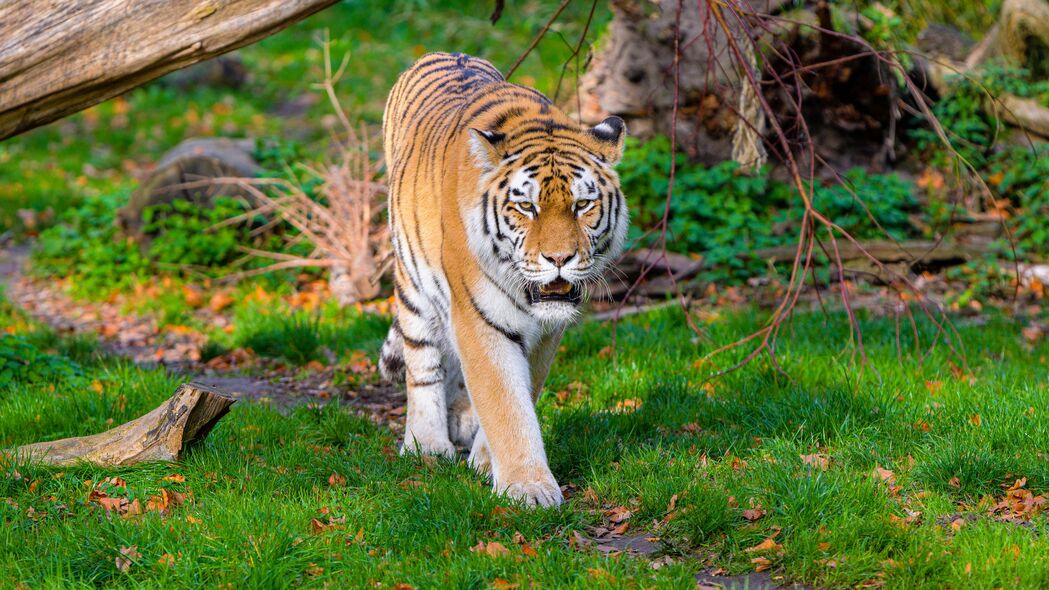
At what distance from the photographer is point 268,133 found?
12.5 metres

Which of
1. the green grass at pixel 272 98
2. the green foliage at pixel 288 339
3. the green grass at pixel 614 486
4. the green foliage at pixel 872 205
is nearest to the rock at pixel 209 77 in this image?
the green grass at pixel 272 98

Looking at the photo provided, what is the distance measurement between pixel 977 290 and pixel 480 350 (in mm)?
4722

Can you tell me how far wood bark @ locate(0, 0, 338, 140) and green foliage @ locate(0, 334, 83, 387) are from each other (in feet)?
5.23

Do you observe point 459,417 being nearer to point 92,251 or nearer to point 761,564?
point 761,564

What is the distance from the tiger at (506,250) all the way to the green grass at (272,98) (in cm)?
617

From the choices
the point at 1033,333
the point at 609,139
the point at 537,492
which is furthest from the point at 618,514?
the point at 1033,333

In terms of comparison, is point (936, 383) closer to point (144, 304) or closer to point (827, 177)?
point (827, 177)

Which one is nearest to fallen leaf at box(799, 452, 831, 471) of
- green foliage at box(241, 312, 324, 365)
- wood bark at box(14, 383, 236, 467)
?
wood bark at box(14, 383, 236, 467)

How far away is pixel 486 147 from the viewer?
4316 mm

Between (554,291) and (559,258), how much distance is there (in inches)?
9.0

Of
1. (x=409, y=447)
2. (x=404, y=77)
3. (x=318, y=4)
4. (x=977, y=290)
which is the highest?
(x=318, y=4)

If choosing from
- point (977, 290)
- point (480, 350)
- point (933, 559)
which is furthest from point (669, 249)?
point (933, 559)

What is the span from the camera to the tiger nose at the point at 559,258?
4090 millimetres

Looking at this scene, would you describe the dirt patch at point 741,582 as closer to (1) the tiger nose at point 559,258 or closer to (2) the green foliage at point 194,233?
(1) the tiger nose at point 559,258
